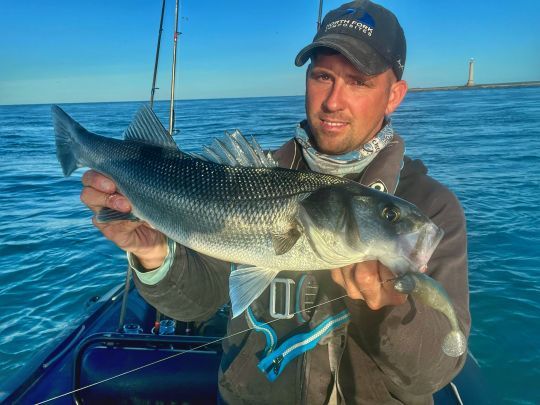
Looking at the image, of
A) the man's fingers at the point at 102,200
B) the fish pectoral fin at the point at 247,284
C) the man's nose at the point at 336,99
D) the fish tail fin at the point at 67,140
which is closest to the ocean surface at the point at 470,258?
the fish tail fin at the point at 67,140

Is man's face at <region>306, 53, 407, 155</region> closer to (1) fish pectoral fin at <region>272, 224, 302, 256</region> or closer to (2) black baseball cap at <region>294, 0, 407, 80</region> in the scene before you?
(2) black baseball cap at <region>294, 0, 407, 80</region>

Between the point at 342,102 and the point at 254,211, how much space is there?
91cm

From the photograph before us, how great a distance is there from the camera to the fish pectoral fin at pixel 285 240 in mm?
2217

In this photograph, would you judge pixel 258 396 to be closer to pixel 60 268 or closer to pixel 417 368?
pixel 417 368

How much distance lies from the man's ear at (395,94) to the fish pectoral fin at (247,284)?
1444 mm

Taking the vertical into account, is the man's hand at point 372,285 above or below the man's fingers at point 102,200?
below

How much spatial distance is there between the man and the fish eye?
231 millimetres

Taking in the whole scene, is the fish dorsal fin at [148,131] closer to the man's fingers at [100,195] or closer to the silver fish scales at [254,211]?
the silver fish scales at [254,211]

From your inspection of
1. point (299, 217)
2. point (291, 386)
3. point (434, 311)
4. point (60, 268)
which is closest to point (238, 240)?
point (299, 217)

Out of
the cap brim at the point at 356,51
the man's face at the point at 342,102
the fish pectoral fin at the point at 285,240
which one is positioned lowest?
the fish pectoral fin at the point at 285,240

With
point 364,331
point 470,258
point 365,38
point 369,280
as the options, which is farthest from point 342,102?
point 470,258

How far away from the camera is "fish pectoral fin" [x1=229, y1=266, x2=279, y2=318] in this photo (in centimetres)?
230

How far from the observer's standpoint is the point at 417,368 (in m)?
1.99

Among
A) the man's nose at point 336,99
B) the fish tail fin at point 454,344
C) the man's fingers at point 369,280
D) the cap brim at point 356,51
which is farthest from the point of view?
the man's nose at point 336,99
